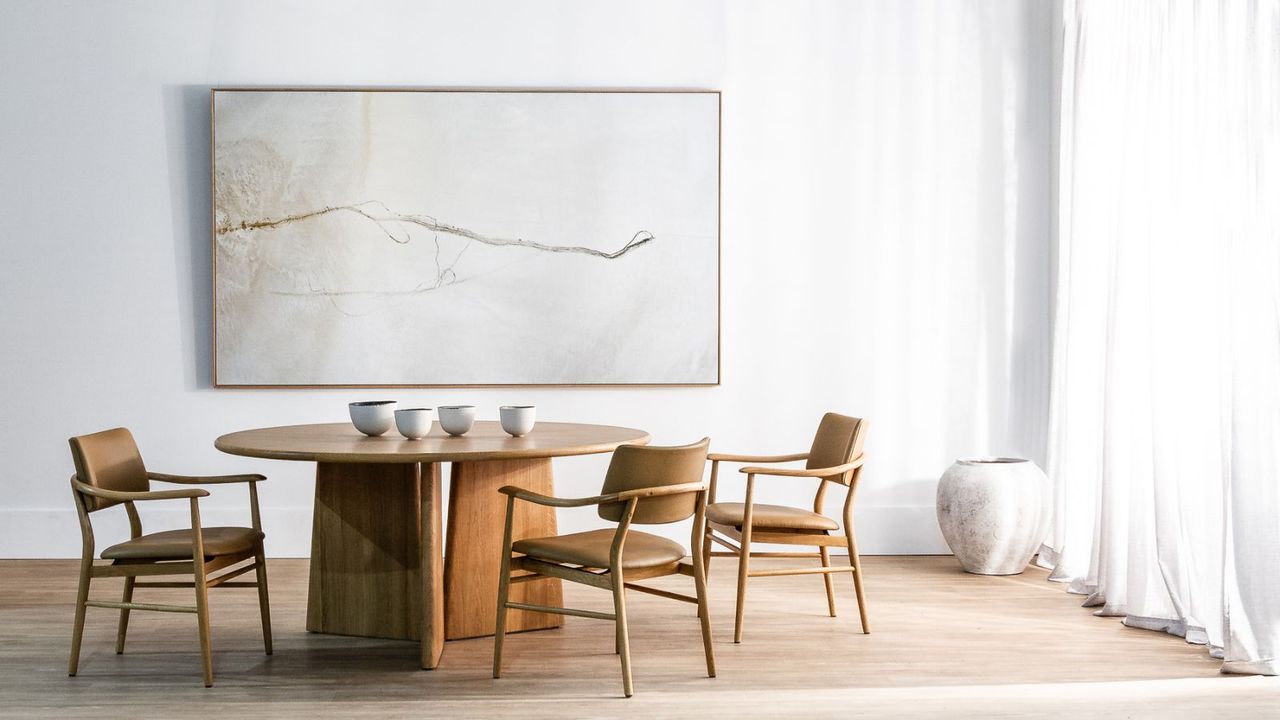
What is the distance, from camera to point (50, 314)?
4988 mm

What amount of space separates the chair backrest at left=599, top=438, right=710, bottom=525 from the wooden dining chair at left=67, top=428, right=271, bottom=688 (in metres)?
1.26

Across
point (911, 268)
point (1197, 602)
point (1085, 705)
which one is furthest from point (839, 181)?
point (1085, 705)

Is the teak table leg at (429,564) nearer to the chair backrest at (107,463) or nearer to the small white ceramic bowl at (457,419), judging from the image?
the small white ceramic bowl at (457,419)

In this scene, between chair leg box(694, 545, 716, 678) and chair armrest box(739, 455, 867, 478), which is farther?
chair armrest box(739, 455, 867, 478)

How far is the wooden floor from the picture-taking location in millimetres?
2926

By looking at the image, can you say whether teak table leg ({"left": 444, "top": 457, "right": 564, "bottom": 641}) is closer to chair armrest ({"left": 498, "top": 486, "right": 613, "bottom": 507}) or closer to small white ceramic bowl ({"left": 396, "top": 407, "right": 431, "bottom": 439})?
small white ceramic bowl ({"left": 396, "top": 407, "right": 431, "bottom": 439})

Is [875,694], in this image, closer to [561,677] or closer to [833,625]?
[833,625]

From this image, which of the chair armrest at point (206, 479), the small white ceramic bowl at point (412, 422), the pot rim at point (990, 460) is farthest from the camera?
the pot rim at point (990, 460)

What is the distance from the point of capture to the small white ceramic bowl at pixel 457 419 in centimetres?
340

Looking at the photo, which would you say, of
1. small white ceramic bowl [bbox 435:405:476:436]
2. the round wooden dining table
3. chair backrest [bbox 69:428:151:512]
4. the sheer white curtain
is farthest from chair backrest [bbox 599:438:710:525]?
the sheer white curtain

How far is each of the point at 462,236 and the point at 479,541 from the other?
198cm

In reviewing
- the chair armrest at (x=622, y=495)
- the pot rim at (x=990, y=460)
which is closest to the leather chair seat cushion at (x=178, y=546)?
the chair armrest at (x=622, y=495)

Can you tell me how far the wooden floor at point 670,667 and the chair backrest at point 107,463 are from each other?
1.94 ft

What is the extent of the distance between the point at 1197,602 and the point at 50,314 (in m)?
5.43
